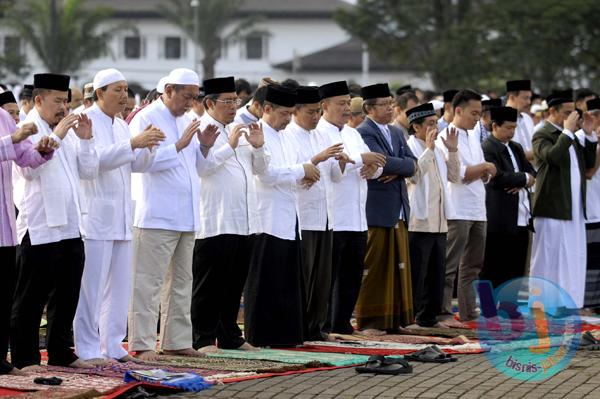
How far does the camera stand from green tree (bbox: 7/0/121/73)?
58.1 metres

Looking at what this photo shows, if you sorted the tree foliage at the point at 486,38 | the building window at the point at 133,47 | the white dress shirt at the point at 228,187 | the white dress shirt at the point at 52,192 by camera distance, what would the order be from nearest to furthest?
the white dress shirt at the point at 52,192, the white dress shirt at the point at 228,187, the tree foliage at the point at 486,38, the building window at the point at 133,47

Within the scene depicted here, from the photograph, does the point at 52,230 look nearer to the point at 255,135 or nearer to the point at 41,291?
the point at 41,291

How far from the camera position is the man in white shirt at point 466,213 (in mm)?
14211

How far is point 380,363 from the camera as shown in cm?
1059

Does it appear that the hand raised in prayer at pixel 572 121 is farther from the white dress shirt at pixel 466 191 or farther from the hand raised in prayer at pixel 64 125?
the hand raised in prayer at pixel 64 125

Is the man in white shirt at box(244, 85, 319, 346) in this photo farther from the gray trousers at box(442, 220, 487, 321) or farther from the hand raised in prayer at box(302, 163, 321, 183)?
the gray trousers at box(442, 220, 487, 321)

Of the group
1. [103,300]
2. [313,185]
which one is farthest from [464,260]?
[103,300]

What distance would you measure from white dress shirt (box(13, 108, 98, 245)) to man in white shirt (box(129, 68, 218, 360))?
2.57 ft

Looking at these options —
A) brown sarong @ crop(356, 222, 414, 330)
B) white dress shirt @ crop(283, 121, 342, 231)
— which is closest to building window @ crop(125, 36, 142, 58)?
brown sarong @ crop(356, 222, 414, 330)

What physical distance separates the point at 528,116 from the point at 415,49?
40.0m

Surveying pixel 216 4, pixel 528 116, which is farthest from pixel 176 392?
pixel 216 4

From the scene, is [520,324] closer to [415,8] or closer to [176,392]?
[176,392]

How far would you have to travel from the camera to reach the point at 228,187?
11.7 metres

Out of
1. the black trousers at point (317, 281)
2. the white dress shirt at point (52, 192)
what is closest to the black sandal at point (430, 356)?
the black trousers at point (317, 281)
